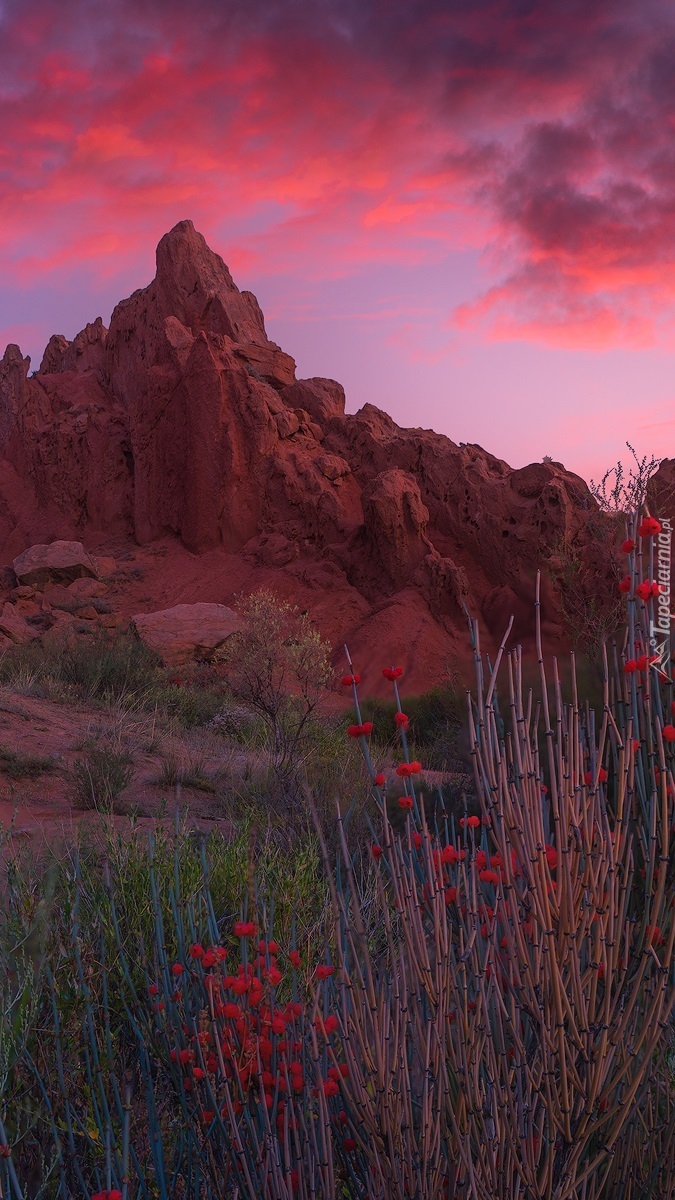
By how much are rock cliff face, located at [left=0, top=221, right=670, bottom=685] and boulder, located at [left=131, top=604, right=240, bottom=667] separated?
469 centimetres

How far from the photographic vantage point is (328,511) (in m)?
27.8

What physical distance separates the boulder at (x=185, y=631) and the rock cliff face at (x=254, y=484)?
4695mm

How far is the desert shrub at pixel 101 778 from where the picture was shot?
21.8 ft

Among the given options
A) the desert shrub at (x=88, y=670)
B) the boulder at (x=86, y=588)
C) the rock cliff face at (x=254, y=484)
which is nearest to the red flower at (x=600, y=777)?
the desert shrub at (x=88, y=670)

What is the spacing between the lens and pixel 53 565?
27891 millimetres

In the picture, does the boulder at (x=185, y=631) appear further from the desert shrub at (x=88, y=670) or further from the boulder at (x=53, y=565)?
the boulder at (x=53, y=565)

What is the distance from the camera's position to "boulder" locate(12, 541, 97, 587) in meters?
27.5

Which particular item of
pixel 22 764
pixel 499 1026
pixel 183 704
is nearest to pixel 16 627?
pixel 183 704

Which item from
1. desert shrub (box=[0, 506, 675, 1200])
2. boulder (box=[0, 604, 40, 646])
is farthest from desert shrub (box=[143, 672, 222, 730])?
desert shrub (box=[0, 506, 675, 1200])

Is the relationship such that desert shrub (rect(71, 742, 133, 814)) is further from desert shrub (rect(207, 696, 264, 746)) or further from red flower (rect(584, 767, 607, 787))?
red flower (rect(584, 767, 607, 787))

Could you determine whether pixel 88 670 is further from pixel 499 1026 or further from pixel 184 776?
pixel 499 1026

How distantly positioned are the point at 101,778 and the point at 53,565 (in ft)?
73.3

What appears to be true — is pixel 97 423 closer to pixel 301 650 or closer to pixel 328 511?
pixel 328 511

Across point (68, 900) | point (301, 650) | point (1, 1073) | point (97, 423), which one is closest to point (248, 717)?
point (301, 650)
